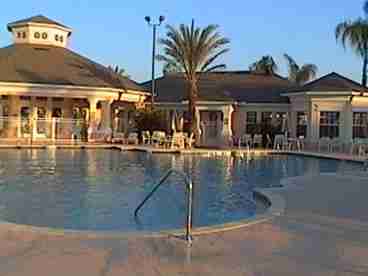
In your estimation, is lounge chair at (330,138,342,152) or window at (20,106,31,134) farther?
window at (20,106,31,134)

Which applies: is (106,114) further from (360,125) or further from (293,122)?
(360,125)

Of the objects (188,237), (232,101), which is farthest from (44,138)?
(188,237)

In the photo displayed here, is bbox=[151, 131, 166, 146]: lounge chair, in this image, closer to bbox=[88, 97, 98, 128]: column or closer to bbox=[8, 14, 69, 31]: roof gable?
bbox=[88, 97, 98, 128]: column

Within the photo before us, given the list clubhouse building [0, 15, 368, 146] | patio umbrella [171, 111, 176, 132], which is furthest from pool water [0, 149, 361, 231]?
clubhouse building [0, 15, 368, 146]

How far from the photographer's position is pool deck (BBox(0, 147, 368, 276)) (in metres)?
6.15

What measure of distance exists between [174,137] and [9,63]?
474 inches

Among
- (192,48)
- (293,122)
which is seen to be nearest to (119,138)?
(192,48)

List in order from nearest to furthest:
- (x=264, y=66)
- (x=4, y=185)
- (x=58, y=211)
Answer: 1. (x=58, y=211)
2. (x=4, y=185)
3. (x=264, y=66)

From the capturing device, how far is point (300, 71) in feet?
196

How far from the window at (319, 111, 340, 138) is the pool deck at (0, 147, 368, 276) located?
24975 mm

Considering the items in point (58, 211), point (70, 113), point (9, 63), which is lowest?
point (58, 211)

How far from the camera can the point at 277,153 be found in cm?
2986

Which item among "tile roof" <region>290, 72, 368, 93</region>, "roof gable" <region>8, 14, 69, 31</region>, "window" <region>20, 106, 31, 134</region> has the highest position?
"roof gable" <region>8, 14, 69, 31</region>

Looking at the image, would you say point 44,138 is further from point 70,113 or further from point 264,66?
point 264,66
